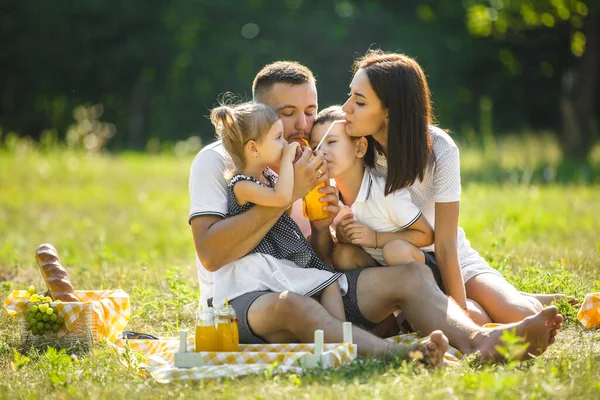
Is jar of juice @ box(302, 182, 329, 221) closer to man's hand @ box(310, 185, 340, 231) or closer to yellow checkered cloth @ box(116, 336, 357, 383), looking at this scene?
man's hand @ box(310, 185, 340, 231)

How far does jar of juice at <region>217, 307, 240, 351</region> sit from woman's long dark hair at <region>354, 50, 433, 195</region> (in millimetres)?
1048

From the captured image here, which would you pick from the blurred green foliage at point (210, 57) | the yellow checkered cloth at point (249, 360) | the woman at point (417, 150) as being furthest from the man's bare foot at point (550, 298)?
the blurred green foliage at point (210, 57)

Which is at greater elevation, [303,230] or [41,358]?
[303,230]

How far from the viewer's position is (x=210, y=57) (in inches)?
Result: 1144

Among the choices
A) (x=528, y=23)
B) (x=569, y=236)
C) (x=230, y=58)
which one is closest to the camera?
(x=569, y=236)

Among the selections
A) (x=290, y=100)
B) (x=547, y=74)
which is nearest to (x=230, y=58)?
(x=547, y=74)

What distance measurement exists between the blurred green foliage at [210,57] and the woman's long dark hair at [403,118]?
2180cm

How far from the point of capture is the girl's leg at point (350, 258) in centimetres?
454

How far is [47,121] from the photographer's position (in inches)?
1072

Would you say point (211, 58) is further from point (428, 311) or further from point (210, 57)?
point (428, 311)

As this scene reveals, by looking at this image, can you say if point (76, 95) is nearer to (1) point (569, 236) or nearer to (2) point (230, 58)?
(2) point (230, 58)

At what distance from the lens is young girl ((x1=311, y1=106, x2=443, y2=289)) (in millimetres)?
4430

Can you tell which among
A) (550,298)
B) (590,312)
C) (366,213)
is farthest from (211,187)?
(590,312)

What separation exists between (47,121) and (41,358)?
78.8 ft
